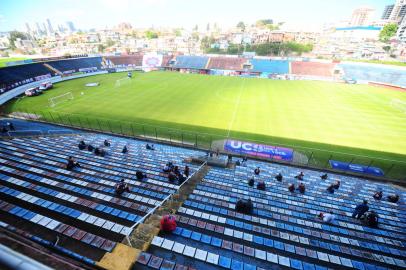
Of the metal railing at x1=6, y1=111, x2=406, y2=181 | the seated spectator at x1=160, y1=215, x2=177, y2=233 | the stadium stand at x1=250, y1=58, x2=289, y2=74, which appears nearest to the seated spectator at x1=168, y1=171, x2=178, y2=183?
the seated spectator at x1=160, y1=215, x2=177, y2=233

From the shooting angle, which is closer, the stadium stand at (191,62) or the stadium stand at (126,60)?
the stadium stand at (191,62)

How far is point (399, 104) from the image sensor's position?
130 feet

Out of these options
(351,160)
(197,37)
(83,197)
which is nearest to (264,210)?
(83,197)

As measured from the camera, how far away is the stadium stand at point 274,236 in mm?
5957

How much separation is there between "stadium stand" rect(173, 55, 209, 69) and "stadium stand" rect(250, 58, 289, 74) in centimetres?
1901

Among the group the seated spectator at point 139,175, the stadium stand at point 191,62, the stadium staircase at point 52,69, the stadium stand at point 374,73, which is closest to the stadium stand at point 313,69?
the stadium stand at point 374,73

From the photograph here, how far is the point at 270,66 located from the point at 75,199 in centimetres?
7675

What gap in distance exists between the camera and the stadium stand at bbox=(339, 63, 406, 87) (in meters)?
55.9

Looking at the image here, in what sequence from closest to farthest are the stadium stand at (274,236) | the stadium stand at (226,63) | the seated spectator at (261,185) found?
the stadium stand at (274,236), the seated spectator at (261,185), the stadium stand at (226,63)

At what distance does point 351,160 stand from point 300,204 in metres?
15.4

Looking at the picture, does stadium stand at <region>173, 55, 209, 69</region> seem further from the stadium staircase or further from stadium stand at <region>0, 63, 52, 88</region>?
stadium stand at <region>0, 63, 52, 88</region>

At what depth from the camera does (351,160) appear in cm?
2161

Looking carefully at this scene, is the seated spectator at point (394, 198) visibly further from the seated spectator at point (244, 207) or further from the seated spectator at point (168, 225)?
the seated spectator at point (168, 225)

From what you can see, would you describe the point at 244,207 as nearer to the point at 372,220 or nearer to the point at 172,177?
the point at 172,177
